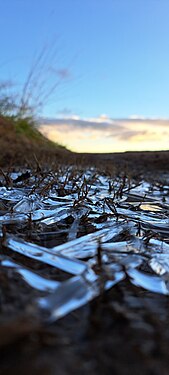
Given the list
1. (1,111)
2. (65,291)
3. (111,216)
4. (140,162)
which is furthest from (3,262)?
(1,111)

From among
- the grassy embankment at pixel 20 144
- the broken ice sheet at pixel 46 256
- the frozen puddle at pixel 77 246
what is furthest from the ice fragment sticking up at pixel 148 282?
the grassy embankment at pixel 20 144

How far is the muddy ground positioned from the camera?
45cm

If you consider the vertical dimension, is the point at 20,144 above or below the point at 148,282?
above

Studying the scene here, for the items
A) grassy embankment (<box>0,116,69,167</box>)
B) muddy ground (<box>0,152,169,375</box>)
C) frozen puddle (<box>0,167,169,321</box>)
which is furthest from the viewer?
grassy embankment (<box>0,116,69,167</box>)

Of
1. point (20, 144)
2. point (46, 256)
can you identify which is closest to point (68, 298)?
point (46, 256)

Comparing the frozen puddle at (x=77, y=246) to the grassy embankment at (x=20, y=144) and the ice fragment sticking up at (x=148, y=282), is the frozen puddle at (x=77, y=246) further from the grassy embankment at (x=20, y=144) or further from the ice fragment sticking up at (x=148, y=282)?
the grassy embankment at (x=20, y=144)

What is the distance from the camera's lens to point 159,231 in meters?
1.16

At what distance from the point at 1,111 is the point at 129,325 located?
5927 mm

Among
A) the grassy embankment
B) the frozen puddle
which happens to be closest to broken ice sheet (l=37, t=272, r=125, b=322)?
the frozen puddle

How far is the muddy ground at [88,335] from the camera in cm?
45

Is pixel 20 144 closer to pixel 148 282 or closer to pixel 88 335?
pixel 148 282

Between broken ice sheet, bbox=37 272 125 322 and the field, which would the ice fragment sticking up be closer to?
the field

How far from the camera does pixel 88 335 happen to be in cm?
52

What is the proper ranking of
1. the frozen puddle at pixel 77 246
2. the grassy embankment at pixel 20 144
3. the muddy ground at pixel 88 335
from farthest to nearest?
the grassy embankment at pixel 20 144, the frozen puddle at pixel 77 246, the muddy ground at pixel 88 335
